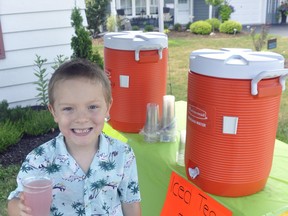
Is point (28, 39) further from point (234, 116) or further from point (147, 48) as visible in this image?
point (234, 116)

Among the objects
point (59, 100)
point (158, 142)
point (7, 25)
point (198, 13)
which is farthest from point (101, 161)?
point (198, 13)

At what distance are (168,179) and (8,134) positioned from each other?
242 centimetres

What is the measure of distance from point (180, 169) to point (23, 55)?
3.20 m

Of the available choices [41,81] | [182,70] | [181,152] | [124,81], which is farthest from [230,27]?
[181,152]

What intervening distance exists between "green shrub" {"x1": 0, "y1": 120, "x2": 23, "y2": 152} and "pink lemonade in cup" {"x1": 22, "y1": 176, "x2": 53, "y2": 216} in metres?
2.76

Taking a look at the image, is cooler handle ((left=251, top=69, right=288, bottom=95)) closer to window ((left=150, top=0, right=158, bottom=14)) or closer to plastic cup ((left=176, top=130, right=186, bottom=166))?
plastic cup ((left=176, top=130, right=186, bottom=166))

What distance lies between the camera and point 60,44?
4730mm

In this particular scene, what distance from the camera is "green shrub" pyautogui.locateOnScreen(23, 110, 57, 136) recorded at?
4074 mm

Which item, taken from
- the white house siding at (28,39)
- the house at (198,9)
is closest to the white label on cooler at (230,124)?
the white house siding at (28,39)

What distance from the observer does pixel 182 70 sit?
8016 mm

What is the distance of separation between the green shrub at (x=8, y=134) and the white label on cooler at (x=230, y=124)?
2.86 m

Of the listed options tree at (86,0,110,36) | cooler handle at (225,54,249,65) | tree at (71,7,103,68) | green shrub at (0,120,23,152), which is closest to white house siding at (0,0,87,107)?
tree at (71,7,103,68)

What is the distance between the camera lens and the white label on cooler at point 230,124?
1438 millimetres

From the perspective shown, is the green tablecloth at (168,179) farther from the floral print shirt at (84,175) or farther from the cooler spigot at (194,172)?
the floral print shirt at (84,175)
